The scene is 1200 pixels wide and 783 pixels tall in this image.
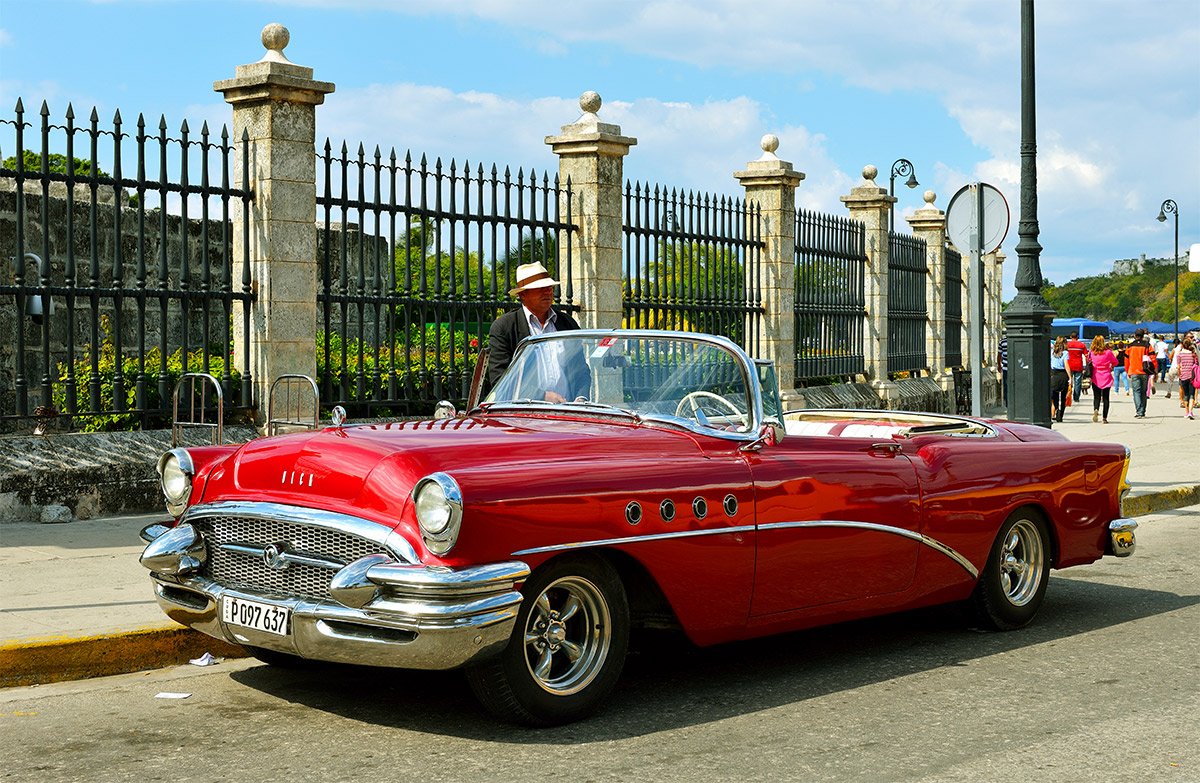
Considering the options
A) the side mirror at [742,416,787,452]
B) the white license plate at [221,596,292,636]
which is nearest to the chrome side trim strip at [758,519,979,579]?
the side mirror at [742,416,787,452]

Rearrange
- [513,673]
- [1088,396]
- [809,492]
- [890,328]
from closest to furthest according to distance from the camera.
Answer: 1. [513,673]
2. [809,492]
3. [890,328]
4. [1088,396]

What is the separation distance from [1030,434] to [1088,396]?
32883 millimetres

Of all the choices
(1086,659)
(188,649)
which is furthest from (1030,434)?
(188,649)

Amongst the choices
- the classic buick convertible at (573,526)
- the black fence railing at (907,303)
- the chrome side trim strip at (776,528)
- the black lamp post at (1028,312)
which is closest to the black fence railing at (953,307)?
the black fence railing at (907,303)

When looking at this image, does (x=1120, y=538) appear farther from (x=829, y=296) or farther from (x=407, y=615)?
(x=829, y=296)

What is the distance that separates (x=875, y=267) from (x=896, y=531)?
1563 centimetres

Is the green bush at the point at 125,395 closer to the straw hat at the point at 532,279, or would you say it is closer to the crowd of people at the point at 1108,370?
the straw hat at the point at 532,279

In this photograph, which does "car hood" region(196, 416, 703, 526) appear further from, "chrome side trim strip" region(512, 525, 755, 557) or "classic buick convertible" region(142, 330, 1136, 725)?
"chrome side trim strip" region(512, 525, 755, 557)

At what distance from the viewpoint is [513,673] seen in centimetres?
505

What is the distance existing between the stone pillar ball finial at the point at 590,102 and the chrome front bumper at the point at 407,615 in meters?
10.1

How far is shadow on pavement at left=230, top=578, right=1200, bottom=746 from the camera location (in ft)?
17.6

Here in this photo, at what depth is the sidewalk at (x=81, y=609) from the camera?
6.14 meters

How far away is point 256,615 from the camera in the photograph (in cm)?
519

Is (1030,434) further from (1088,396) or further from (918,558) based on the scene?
(1088,396)
